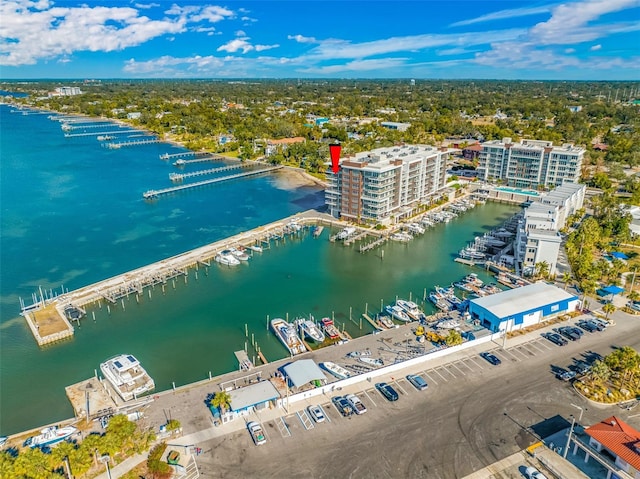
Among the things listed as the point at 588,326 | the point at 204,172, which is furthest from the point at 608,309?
the point at 204,172

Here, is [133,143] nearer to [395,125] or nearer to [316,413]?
[395,125]

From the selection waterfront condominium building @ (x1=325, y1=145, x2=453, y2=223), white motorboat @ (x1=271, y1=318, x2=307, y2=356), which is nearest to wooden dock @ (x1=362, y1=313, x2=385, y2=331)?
white motorboat @ (x1=271, y1=318, x2=307, y2=356)

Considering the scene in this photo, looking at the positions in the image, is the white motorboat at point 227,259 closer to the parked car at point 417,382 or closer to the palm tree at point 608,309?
the parked car at point 417,382

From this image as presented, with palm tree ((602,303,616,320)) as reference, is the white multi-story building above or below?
above

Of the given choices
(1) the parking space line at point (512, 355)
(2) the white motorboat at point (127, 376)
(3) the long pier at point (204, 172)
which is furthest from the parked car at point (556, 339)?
(3) the long pier at point (204, 172)

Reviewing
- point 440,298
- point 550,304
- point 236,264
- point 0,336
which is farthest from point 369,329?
point 0,336

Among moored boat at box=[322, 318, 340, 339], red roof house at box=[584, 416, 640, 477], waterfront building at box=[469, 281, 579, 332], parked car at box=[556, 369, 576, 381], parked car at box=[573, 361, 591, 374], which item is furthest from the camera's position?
moored boat at box=[322, 318, 340, 339]

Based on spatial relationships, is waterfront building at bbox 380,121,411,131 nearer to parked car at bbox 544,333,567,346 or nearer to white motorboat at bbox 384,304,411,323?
white motorboat at bbox 384,304,411,323
